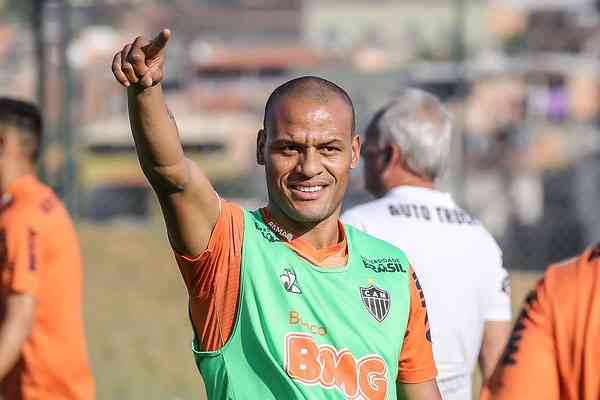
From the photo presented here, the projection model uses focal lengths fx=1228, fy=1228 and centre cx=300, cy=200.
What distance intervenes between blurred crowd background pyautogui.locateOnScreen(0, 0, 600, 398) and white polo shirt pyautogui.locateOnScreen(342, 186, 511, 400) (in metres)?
2.47

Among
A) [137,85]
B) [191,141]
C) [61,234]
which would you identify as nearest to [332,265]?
[137,85]

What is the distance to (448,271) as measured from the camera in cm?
423

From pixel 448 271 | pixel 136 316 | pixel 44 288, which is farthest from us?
pixel 136 316

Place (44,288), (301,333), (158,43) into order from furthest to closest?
1. (44,288)
2. (301,333)
3. (158,43)

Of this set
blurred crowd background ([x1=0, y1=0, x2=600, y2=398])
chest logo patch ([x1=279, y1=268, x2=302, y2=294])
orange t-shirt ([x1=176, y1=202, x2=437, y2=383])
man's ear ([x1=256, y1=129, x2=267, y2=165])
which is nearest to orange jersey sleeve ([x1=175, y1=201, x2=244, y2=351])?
orange t-shirt ([x1=176, y1=202, x2=437, y2=383])

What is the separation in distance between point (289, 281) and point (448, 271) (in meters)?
1.18

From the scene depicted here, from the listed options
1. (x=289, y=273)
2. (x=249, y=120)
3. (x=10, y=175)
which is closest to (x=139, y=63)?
(x=289, y=273)

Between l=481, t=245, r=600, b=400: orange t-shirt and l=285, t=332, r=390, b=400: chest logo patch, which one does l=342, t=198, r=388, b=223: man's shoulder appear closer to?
l=285, t=332, r=390, b=400: chest logo patch

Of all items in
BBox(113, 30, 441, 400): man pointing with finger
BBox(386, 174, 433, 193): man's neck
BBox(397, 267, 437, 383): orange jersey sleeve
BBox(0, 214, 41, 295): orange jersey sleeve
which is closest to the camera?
BBox(113, 30, 441, 400): man pointing with finger

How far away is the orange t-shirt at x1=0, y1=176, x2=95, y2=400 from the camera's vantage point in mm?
4703

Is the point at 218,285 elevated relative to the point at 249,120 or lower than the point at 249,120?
elevated

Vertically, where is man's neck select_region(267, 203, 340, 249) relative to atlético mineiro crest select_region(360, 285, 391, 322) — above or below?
above

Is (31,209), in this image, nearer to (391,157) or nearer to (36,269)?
(36,269)

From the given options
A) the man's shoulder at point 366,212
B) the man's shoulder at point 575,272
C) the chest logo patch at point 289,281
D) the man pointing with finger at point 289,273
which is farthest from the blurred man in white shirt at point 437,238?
the man's shoulder at point 575,272
